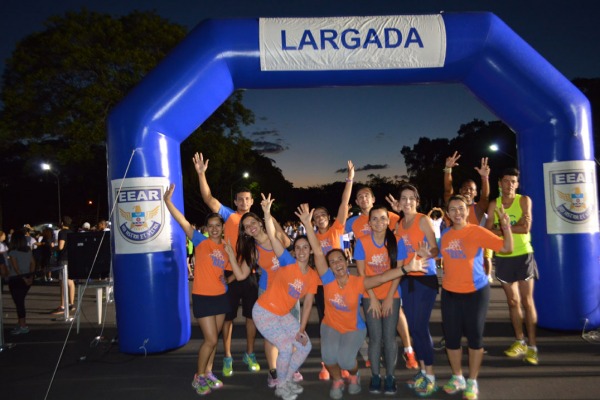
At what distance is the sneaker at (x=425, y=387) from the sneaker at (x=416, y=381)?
0.07ft

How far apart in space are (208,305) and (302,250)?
3.73ft

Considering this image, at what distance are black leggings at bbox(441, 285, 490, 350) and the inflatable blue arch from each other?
8.08 feet

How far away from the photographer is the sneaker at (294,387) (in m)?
4.26

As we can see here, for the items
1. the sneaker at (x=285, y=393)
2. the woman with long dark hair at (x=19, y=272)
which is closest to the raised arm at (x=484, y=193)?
the sneaker at (x=285, y=393)

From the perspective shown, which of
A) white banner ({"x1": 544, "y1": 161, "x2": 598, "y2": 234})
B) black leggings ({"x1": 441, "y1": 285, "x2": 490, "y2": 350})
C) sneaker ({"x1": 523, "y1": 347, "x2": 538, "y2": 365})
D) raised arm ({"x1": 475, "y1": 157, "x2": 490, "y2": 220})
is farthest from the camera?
white banner ({"x1": 544, "y1": 161, "x2": 598, "y2": 234})

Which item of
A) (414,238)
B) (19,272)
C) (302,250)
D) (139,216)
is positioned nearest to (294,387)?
(302,250)

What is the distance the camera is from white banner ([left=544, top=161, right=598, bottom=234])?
585 cm

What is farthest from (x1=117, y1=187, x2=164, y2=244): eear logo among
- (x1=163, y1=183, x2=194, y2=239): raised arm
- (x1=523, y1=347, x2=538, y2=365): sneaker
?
(x1=523, y1=347, x2=538, y2=365): sneaker

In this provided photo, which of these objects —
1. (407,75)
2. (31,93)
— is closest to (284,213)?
(31,93)

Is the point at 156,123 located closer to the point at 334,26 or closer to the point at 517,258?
the point at 334,26

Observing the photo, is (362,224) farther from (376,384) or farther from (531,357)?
(531,357)

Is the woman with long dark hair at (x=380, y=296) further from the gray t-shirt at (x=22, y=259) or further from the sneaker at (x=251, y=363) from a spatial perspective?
the gray t-shirt at (x=22, y=259)

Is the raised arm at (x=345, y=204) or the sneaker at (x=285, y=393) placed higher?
the raised arm at (x=345, y=204)

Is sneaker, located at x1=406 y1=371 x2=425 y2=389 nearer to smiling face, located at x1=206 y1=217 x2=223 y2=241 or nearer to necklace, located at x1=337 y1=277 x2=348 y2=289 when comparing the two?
necklace, located at x1=337 y1=277 x2=348 y2=289
